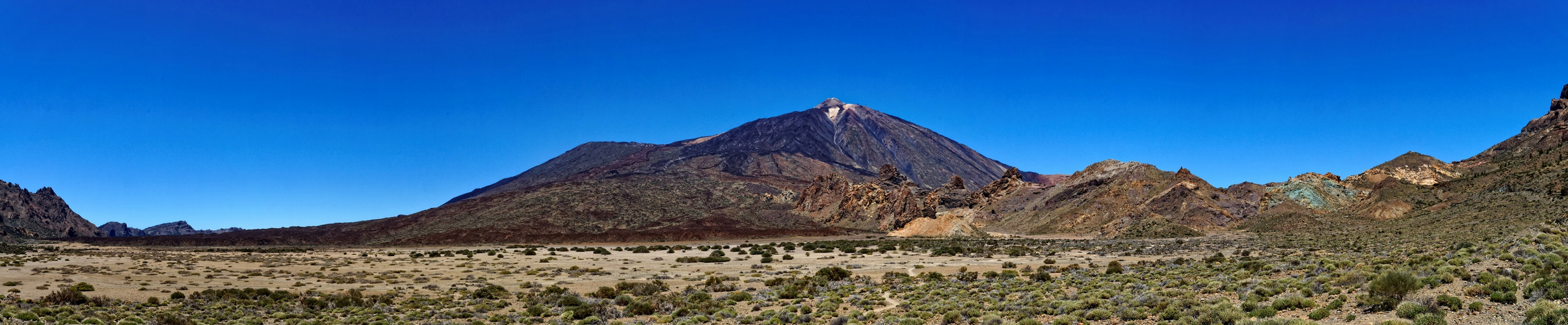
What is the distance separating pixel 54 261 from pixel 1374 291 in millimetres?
75348

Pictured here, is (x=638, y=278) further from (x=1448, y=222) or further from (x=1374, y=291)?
(x=1448, y=222)

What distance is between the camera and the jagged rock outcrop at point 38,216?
128 meters

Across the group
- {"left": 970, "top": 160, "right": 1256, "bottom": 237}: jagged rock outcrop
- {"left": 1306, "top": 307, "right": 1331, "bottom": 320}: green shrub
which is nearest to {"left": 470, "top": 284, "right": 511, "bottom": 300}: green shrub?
{"left": 1306, "top": 307, "right": 1331, "bottom": 320}: green shrub

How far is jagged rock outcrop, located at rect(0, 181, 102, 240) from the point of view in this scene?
12771cm

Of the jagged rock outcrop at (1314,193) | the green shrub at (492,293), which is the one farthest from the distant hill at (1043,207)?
the green shrub at (492,293)

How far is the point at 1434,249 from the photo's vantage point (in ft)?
106

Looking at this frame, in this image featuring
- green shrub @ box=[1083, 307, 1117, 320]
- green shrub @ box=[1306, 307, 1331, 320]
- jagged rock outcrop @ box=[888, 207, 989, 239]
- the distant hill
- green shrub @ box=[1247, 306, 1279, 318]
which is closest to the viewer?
green shrub @ box=[1306, 307, 1331, 320]

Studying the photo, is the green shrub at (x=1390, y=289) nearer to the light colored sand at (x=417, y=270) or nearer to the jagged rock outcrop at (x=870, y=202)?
the light colored sand at (x=417, y=270)

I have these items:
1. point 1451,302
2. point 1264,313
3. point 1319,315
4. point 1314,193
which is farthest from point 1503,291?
point 1314,193

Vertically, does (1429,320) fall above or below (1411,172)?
below

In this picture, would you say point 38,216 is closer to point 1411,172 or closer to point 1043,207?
point 1043,207

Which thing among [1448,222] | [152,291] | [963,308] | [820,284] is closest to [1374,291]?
[963,308]

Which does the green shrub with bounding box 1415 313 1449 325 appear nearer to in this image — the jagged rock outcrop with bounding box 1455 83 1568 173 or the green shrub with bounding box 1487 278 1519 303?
the green shrub with bounding box 1487 278 1519 303

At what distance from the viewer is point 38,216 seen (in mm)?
138500
